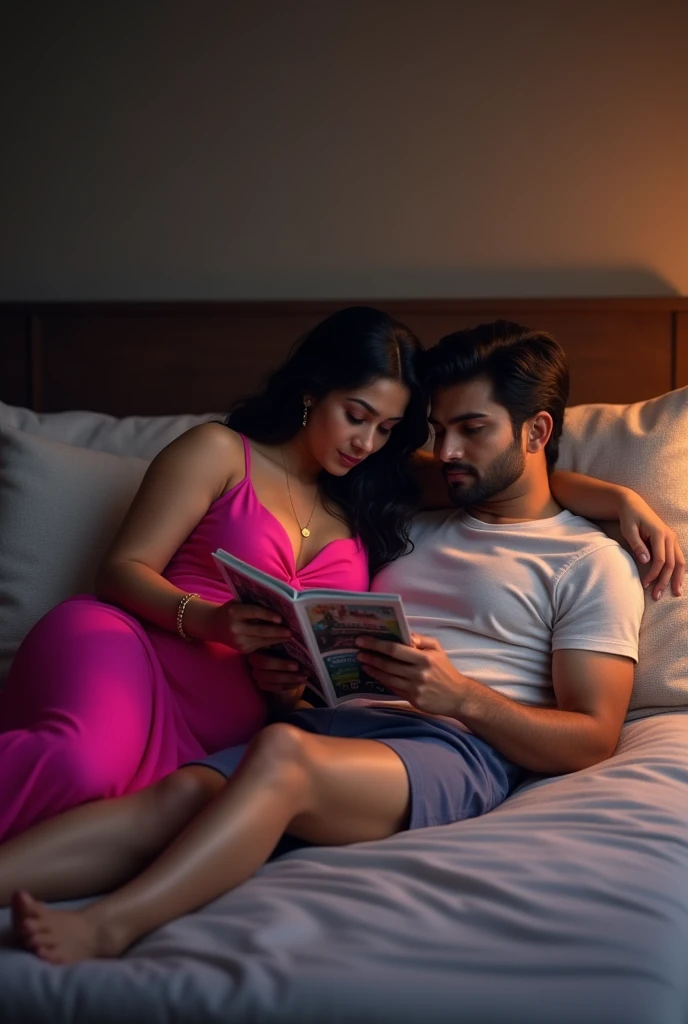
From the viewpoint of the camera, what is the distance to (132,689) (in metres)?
1.63

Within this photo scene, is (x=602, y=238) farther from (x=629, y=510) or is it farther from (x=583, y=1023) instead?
Result: (x=583, y=1023)

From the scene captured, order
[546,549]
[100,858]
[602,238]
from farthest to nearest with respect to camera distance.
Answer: [602,238]
[546,549]
[100,858]

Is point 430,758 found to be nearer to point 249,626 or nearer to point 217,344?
point 249,626

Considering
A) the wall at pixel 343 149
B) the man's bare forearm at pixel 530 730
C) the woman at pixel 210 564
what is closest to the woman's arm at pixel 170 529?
the woman at pixel 210 564

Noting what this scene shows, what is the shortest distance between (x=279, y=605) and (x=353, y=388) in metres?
0.59

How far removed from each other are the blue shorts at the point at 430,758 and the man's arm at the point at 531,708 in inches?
1.5

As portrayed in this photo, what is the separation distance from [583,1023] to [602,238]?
2.20 meters

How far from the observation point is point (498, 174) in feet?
9.06

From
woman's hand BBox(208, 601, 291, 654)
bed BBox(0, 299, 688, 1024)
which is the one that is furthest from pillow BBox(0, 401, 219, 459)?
woman's hand BBox(208, 601, 291, 654)

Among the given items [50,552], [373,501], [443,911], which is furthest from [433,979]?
[50,552]

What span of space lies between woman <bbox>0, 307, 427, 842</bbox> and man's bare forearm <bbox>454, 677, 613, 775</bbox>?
0.34 meters

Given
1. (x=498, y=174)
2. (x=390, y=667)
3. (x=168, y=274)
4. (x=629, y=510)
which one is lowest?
(x=390, y=667)

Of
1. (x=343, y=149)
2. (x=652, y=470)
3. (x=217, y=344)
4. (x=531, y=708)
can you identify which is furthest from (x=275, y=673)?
(x=343, y=149)

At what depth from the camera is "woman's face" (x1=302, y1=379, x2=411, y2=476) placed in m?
1.94
